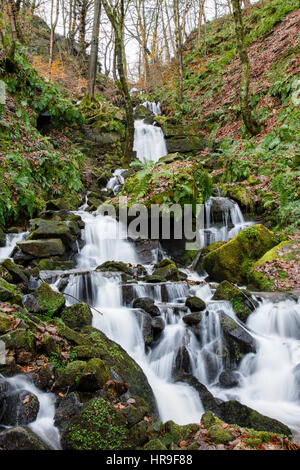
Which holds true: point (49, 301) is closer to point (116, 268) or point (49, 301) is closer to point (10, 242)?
point (116, 268)

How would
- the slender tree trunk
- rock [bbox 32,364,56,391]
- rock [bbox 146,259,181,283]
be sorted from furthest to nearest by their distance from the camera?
the slender tree trunk < rock [bbox 146,259,181,283] < rock [bbox 32,364,56,391]

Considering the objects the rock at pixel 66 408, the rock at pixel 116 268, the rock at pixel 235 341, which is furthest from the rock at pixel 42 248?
the rock at pixel 66 408

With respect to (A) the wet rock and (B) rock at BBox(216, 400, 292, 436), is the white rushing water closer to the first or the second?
(B) rock at BBox(216, 400, 292, 436)

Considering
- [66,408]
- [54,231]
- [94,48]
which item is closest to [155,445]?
[66,408]

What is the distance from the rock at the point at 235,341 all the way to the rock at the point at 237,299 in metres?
0.57

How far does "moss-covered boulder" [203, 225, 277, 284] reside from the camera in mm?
8008

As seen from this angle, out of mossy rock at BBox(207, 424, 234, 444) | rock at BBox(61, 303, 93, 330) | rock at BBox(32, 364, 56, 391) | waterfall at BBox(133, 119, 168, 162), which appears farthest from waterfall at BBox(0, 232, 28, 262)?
waterfall at BBox(133, 119, 168, 162)

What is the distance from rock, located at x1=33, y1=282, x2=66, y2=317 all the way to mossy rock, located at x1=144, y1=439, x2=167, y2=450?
2.50m

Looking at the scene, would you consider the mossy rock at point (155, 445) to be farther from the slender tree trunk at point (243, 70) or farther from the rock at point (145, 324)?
the slender tree trunk at point (243, 70)

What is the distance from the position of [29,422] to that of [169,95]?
2427cm

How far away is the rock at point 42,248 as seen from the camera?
7.89m

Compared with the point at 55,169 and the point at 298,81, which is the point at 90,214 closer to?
the point at 55,169
